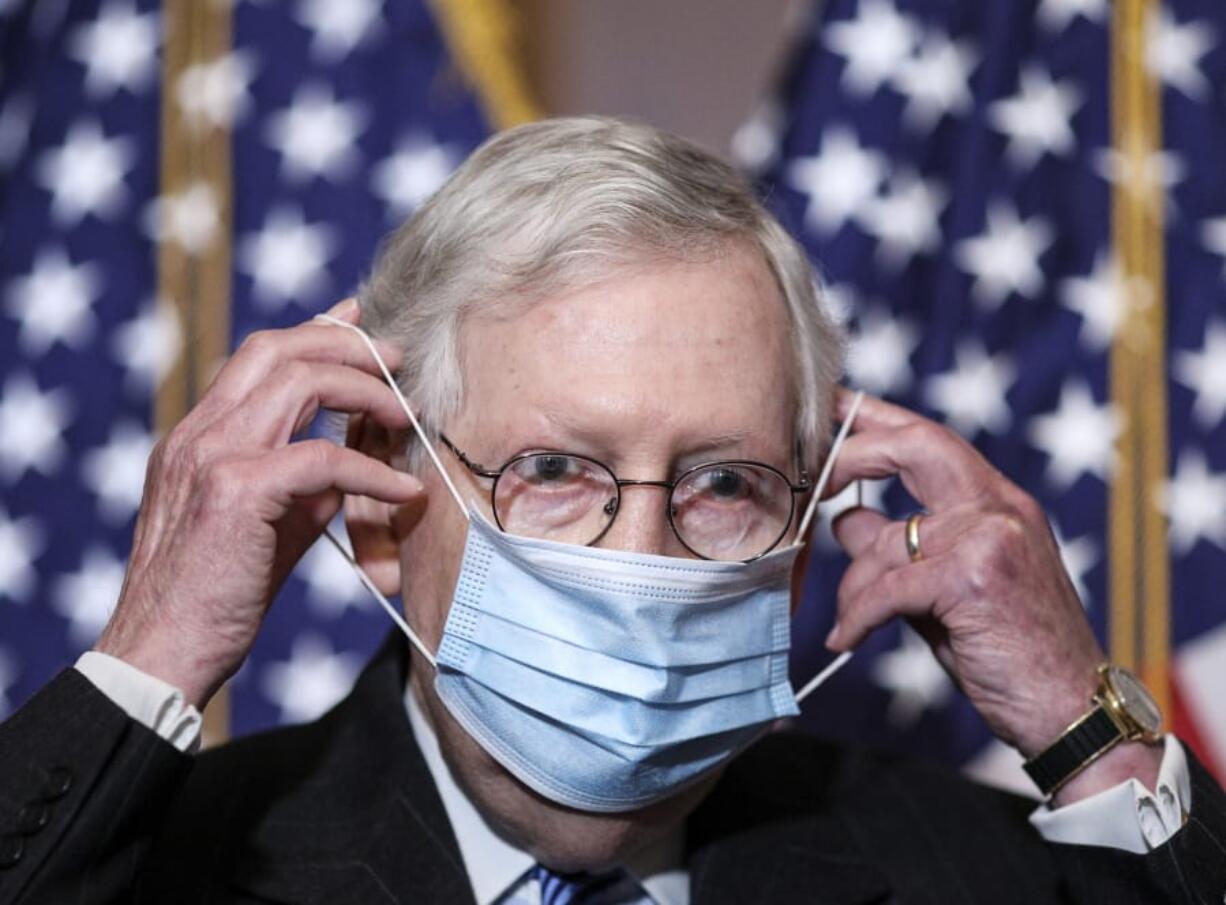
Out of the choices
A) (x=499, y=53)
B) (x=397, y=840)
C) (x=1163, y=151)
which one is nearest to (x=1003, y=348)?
(x=1163, y=151)

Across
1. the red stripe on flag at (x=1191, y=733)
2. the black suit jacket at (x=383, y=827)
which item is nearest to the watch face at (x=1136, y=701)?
the black suit jacket at (x=383, y=827)

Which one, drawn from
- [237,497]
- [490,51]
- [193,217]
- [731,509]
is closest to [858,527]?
[731,509]

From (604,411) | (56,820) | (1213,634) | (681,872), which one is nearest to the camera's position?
(56,820)

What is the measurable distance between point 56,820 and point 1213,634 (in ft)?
8.38

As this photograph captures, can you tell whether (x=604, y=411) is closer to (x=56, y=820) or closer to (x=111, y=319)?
(x=56, y=820)

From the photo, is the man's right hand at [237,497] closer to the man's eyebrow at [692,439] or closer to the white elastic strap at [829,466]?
the man's eyebrow at [692,439]

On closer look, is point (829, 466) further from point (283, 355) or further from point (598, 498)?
point (283, 355)

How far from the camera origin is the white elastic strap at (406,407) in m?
2.26

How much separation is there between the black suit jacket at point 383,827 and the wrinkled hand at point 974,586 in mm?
251

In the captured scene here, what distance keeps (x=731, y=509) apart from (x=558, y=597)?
0.30 metres

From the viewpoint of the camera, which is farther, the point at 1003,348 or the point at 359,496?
the point at 1003,348

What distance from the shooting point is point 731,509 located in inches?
89.8

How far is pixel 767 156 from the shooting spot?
3.69 metres

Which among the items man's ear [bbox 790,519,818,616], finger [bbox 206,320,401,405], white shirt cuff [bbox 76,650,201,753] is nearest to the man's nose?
man's ear [bbox 790,519,818,616]
